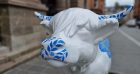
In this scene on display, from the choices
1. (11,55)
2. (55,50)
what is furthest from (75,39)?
(11,55)

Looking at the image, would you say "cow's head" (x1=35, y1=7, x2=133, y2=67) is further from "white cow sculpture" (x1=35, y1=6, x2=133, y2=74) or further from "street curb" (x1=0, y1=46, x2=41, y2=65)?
"street curb" (x1=0, y1=46, x2=41, y2=65)

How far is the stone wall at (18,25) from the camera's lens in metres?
5.61

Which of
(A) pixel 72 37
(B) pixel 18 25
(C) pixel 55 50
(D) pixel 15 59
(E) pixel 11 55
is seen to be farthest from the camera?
(B) pixel 18 25

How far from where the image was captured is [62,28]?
1817mm

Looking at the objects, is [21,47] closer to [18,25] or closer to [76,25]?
[18,25]

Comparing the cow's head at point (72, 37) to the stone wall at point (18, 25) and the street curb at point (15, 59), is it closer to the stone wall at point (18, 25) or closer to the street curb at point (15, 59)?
the street curb at point (15, 59)

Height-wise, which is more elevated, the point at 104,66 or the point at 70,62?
the point at 70,62

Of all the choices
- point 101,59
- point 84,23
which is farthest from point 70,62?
point 101,59

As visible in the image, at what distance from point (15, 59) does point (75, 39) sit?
13.5 ft

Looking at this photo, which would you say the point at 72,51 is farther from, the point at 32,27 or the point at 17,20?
the point at 32,27

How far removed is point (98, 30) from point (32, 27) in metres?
5.51

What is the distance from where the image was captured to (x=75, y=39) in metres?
1.80

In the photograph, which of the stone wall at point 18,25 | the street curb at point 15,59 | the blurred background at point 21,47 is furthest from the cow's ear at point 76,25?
the stone wall at point 18,25

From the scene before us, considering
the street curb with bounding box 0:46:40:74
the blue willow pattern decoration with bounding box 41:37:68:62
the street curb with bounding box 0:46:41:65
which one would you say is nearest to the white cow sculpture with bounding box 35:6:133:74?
the blue willow pattern decoration with bounding box 41:37:68:62
